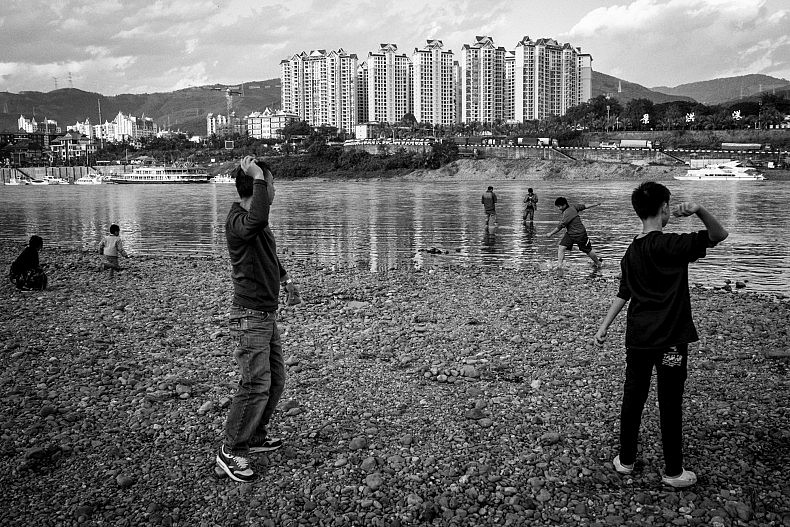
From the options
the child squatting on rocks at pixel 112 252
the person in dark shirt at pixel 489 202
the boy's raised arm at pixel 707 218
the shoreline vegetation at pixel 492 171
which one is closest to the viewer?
the boy's raised arm at pixel 707 218

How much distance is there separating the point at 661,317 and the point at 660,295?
0.16m

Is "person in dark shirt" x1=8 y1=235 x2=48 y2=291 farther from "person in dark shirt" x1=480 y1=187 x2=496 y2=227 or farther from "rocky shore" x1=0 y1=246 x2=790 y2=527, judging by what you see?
"person in dark shirt" x1=480 y1=187 x2=496 y2=227

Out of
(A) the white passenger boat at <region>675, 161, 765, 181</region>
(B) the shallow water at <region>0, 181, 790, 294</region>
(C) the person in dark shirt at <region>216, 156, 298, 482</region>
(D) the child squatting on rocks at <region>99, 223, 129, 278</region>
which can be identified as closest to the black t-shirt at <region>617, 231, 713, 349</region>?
(C) the person in dark shirt at <region>216, 156, 298, 482</region>

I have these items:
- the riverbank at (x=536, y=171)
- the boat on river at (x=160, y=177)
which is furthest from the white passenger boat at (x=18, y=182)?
the riverbank at (x=536, y=171)

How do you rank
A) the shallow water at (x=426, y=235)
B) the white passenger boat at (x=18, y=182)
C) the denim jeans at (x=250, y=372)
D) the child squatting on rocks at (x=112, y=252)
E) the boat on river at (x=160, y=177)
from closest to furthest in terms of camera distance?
1. the denim jeans at (x=250, y=372)
2. the child squatting on rocks at (x=112, y=252)
3. the shallow water at (x=426, y=235)
4. the boat on river at (x=160, y=177)
5. the white passenger boat at (x=18, y=182)

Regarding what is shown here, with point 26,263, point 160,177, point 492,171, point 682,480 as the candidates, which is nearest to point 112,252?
point 26,263

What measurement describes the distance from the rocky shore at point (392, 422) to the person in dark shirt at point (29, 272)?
2623 mm

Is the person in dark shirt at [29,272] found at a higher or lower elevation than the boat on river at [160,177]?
lower

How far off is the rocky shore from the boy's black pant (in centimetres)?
24

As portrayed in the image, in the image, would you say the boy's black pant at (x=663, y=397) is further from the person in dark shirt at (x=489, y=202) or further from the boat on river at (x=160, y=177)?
the boat on river at (x=160, y=177)

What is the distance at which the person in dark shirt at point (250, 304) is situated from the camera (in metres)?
5.09

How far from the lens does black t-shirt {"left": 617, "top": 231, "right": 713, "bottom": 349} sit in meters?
4.66

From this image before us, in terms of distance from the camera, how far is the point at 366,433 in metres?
5.96

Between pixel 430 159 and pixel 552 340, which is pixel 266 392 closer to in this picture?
pixel 552 340
